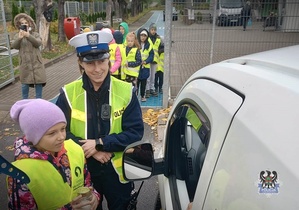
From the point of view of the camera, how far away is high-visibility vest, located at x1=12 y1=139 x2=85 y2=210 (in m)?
1.51

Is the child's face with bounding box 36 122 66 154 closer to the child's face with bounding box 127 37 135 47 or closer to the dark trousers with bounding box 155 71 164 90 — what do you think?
the child's face with bounding box 127 37 135 47

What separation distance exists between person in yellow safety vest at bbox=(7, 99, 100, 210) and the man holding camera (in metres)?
4.53

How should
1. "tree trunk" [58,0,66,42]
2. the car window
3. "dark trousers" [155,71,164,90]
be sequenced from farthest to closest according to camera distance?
"tree trunk" [58,0,66,42] < "dark trousers" [155,71,164,90] < the car window

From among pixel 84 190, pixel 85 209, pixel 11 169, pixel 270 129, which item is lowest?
pixel 85 209

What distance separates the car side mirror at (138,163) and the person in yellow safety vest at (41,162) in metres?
0.31

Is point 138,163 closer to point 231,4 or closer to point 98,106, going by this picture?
point 98,106

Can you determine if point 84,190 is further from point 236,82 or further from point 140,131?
point 236,82

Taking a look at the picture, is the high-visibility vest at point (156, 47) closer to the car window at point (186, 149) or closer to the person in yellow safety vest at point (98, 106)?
the person in yellow safety vest at point (98, 106)

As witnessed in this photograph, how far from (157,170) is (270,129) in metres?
1.08

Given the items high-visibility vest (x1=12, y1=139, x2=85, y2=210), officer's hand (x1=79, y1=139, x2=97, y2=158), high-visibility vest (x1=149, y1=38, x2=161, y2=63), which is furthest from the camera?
high-visibility vest (x1=149, y1=38, x2=161, y2=63)

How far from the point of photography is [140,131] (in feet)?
7.29

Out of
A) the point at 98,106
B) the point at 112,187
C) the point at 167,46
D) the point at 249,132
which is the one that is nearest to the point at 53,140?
the point at 98,106

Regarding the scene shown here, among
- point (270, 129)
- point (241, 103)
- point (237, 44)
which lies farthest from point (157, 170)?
point (237, 44)

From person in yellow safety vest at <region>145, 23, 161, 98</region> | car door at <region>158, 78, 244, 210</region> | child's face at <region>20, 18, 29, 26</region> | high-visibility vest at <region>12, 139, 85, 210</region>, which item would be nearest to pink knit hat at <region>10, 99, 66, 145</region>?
high-visibility vest at <region>12, 139, 85, 210</region>
